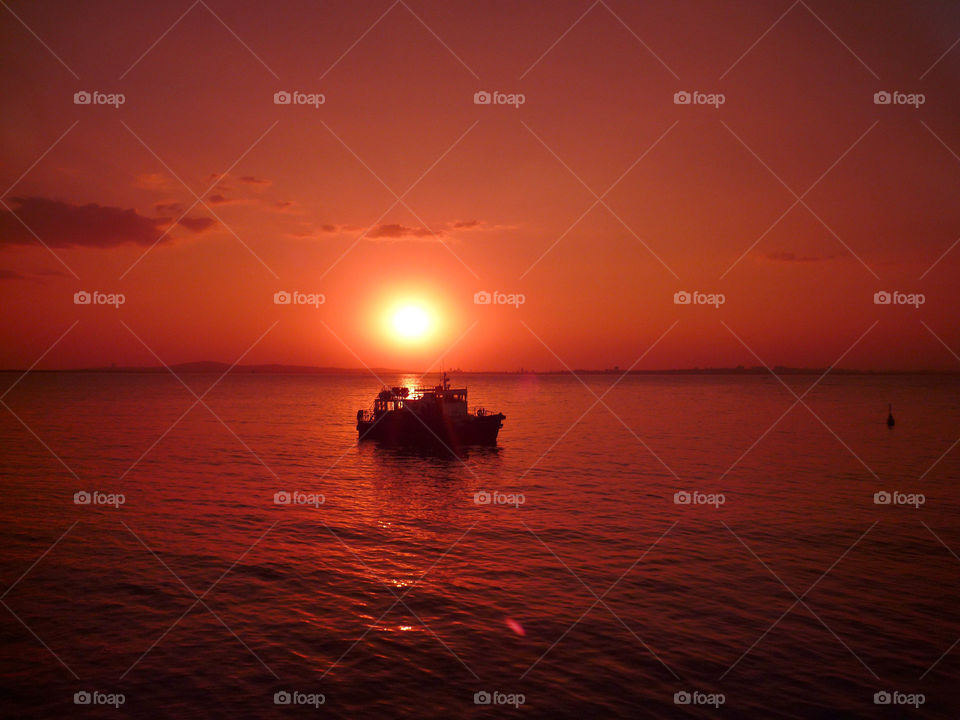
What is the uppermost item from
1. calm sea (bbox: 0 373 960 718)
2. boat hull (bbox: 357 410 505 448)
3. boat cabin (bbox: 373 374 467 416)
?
boat cabin (bbox: 373 374 467 416)

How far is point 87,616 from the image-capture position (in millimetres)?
Result: 16984

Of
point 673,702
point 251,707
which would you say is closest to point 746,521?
point 673,702

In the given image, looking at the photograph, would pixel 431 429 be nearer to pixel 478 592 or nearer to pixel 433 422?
pixel 433 422

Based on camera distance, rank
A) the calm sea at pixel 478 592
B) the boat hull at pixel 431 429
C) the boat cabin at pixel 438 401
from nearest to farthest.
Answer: the calm sea at pixel 478 592 → the boat hull at pixel 431 429 → the boat cabin at pixel 438 401

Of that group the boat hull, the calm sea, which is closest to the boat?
the boat hull

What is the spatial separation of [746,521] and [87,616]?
2907 cm

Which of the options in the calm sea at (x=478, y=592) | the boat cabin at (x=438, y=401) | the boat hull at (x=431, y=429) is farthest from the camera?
the boat cabin at (x=438, y=401)

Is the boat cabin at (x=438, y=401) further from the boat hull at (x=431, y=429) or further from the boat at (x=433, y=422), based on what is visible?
the boat hull at (x=431, y=429)

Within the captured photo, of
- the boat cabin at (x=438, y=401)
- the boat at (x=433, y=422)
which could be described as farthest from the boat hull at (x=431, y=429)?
the boat cabin at (x=438, y=401)

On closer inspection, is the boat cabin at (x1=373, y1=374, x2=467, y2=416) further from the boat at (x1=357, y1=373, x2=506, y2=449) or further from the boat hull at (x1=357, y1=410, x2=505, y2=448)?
the boat hull at (x1=357, y1=410, x2=505, y2=448)

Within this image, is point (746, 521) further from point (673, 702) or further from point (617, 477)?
point (673, 702)

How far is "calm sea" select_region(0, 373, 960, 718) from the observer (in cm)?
1323

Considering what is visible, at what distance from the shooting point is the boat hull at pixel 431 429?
5919cm

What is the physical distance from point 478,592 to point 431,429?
41116mm
